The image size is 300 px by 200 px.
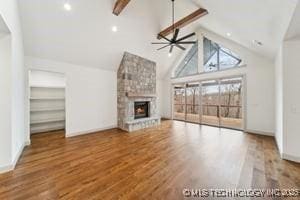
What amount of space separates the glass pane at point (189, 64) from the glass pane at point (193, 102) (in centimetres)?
71

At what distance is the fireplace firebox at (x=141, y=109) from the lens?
6338mm

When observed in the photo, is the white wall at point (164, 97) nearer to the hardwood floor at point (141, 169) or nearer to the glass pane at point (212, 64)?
the glass pane at point (212, 64)

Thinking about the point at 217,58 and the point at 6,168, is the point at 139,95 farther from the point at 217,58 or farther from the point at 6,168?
the point at 6,168

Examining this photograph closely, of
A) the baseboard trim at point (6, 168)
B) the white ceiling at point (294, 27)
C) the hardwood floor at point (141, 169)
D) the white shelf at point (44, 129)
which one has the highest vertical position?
the white ceiling at point (294, 27)

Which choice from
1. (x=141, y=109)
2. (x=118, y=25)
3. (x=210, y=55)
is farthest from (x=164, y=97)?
(x=118, y=25)

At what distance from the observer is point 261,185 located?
2.10 m

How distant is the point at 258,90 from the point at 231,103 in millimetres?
1172

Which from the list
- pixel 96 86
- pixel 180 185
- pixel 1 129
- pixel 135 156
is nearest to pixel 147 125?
pixel 96 86

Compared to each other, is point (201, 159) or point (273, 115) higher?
point (273, 115)

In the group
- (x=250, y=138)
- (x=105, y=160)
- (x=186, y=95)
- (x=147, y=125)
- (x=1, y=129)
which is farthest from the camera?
(x=186, y=95)

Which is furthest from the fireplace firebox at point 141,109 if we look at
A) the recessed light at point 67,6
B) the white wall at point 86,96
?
the recessed light at point 67,6

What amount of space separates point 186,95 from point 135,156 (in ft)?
17.4

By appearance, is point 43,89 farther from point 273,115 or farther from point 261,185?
point 273,115

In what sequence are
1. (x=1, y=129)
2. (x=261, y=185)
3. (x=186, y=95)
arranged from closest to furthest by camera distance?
(x=261, y=185) → (x=1, y=129) → (x=186, y=95)
